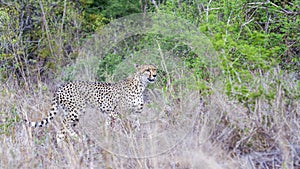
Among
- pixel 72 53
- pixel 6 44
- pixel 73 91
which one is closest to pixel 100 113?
pixel 73 91

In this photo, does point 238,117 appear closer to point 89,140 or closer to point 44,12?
point 89,140

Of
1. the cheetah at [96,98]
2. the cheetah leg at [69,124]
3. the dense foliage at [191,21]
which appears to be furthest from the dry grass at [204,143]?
the cheetah at [96,98]

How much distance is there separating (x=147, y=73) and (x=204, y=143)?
223cm

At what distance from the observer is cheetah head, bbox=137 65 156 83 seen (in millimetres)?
6712

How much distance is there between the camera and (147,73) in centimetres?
675

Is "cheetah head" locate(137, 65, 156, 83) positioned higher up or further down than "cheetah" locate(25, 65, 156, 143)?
higher up

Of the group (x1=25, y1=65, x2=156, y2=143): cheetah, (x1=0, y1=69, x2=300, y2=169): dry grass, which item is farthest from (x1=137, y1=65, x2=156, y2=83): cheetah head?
(x1=0, y1=69, x2=300, y2=169): dry grass

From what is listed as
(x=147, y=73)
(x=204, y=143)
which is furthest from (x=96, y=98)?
(x=204, y=143)

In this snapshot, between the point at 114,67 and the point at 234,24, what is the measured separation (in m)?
2.77

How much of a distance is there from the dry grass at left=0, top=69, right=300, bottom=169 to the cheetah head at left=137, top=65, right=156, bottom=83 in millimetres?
1245

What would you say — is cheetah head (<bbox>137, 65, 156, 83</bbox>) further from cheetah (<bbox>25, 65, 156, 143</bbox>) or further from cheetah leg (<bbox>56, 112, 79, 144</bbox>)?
cheetah leg (<bbox>56, 112, 79, 144</bbox>)

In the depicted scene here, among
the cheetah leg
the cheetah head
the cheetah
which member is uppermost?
the cheetah head

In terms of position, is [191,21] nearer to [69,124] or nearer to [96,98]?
[96,98]

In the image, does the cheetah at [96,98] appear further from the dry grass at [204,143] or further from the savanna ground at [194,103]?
the dry grass at [204,143]
